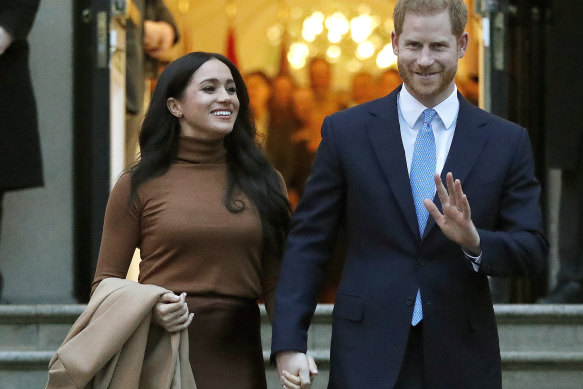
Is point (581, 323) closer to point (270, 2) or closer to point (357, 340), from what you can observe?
point (357, 340)

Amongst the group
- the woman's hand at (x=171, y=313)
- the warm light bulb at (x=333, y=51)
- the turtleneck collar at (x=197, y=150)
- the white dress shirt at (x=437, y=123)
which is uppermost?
the warm light bulb at (x=333, y=51)

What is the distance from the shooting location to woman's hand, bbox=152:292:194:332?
3.56 m

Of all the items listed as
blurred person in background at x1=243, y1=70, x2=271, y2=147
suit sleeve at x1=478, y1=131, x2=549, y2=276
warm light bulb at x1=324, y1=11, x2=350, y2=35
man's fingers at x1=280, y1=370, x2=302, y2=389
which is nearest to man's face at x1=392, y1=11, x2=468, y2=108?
suit sleeve at x1=478, y1=131, x2=549, y2=276

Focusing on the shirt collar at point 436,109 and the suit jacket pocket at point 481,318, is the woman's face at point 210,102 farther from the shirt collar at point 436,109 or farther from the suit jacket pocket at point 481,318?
the suit jacket pocket at point 481,318

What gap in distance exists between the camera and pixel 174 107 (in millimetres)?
4059

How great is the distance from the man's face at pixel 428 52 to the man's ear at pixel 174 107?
96 centimetres

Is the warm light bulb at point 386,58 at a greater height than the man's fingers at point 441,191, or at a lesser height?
greater

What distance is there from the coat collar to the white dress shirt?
1.0 inches

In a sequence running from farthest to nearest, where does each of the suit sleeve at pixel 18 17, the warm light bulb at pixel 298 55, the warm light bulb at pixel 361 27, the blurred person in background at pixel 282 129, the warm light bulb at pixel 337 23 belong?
the warm light bulb at pixel 298 55, the warm light bulb at pixel 337 23, the warm light bulb at pixel 361 27, the blurred person in background at pixel 282 129, the suit sleeve at pixel 18 17

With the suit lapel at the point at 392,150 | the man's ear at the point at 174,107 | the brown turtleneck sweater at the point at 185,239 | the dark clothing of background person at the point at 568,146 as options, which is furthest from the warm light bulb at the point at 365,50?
the suit lapel at the point at 392,150

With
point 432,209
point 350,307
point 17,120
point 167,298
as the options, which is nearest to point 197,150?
point 167,298

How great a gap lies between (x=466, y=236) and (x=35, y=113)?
343 centimetres

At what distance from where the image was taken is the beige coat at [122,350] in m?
3.50

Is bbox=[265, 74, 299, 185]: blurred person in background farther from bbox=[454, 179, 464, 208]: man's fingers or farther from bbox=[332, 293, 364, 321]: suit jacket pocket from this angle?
bbox=[454, 179, 464, 208]: man's fingers
